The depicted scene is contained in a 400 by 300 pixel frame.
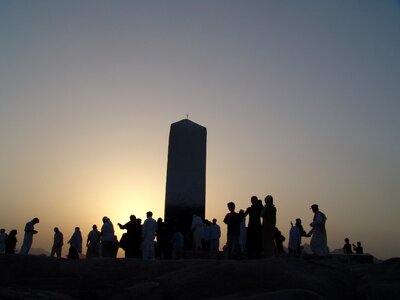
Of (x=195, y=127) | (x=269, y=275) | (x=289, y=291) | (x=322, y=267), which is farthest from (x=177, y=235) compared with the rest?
(x=289, y=291)

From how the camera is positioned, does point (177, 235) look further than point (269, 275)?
Yes

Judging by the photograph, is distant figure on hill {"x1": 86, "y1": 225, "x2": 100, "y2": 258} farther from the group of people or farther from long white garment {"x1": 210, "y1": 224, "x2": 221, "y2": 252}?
the group of people

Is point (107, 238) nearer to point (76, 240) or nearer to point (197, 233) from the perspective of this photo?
point (76, 240)

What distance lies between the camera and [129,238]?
13.1 metres

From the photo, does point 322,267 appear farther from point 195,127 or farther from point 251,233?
point 195,127

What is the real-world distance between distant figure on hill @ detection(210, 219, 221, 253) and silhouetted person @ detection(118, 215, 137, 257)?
3908 millimetres

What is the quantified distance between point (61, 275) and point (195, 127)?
43.8 feet

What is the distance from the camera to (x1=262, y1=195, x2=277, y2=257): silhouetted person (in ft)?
34.3

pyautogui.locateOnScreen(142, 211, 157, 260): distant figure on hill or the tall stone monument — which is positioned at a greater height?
the tall stone monument

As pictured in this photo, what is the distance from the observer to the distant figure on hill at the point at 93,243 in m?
15.1

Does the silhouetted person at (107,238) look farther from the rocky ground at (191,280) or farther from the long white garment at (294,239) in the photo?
the long white garment at (294,239)

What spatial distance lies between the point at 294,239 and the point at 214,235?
2.86 m

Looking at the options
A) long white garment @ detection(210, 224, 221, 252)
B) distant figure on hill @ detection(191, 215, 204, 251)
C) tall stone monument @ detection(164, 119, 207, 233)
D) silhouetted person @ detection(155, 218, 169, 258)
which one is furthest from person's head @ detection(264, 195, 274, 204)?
tall stone monument @ detection(164, 119, 207, 233)

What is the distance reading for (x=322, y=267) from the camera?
8727 mm
